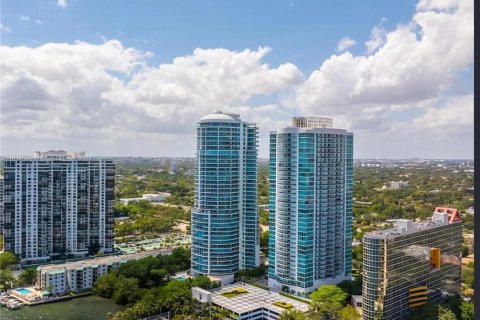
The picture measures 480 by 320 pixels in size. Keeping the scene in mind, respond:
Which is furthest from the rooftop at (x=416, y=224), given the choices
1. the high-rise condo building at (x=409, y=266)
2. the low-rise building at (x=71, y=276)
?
the low-rise building at (x=71, y=276)

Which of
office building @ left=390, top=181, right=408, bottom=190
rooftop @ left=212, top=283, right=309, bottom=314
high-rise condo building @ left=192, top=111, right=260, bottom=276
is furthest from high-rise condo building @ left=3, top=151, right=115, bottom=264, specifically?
office building @ left=390, top=181, right=408, bottom=190

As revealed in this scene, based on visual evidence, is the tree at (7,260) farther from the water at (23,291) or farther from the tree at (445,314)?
the tree at (445,314)

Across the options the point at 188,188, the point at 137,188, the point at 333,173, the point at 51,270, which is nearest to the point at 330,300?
the point at 333,173

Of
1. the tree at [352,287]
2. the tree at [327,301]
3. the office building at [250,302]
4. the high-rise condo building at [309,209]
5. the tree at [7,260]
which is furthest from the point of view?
the tree at [7,260]

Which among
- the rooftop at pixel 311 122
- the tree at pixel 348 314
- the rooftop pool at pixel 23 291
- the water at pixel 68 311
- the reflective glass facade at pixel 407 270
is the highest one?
the rooftop at pixel 311 122

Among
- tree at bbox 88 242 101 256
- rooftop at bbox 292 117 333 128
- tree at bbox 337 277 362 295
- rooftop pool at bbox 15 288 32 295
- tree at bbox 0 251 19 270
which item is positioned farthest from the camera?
tree at bbox 88 242 101 256

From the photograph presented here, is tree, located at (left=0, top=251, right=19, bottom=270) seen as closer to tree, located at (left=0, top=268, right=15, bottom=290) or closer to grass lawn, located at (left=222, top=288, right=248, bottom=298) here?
tree, located at (left=0, top=268, right=15, bottom=290)

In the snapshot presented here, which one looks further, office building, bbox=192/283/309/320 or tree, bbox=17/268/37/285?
tree, bbox=17/268/37/285
